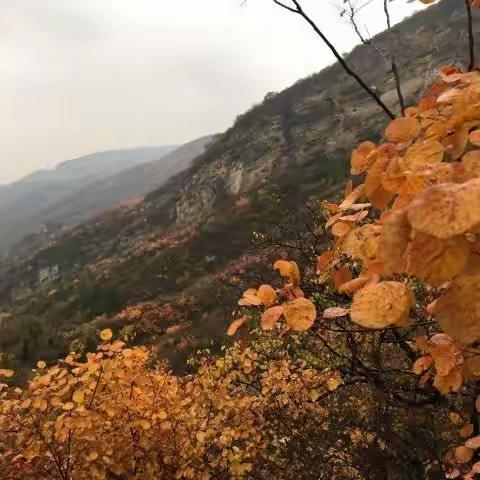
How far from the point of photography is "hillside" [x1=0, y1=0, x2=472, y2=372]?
69.4 ft

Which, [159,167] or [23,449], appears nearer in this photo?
[23,449]

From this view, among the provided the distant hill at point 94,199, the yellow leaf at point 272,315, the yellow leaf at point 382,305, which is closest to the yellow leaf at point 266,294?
the yellow leaf at point 272,315

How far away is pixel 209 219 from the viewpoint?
3056cm

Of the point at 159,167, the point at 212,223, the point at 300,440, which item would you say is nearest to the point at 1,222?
the point at 159,167

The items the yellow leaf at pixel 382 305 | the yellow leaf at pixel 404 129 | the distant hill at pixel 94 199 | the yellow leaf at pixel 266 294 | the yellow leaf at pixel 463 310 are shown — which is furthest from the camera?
the distant hill at pixel 94 199

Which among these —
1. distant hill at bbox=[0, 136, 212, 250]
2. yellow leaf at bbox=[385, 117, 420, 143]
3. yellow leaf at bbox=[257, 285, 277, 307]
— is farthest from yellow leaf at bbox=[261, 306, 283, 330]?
distant hill at bbox=[0, 136, 212, 250]

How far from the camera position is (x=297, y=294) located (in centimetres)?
151

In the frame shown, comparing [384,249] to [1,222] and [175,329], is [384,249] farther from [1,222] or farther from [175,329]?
[1,222]

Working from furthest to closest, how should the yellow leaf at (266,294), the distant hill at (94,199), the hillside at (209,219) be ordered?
the distant hill at (94,199), the hillside at (209,219), the yellow leaf at (266,294)

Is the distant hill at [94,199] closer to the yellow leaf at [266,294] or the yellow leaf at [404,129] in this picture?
the yellow leaf at [266,294]

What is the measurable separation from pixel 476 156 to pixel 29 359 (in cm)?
1916

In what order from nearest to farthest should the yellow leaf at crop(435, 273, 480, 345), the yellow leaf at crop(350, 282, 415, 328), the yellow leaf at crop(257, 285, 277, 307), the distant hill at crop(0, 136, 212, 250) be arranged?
the yellow leaf at crop(435, 273, 480, 345) < the yellow leaf at crop(350, 282, 415, 328) < the yellow leaf at crop(257, 285, 277, 307) < the distant hill at crop(0, 136, 212, 250)

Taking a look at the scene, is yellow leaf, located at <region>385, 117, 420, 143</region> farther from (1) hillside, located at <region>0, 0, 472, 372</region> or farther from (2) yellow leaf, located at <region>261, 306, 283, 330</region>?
(1) hillside, located at <region>0, 0, 472, 372</region>

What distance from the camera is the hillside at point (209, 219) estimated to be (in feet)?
69.4
